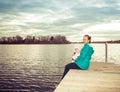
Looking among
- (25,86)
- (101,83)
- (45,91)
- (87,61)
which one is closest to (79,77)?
(101,83)

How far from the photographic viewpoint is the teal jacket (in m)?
8.96

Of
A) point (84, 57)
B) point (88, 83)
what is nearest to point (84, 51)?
point (84, 57)

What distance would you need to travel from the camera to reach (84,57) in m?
9.15

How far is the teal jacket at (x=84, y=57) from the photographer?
8.96m

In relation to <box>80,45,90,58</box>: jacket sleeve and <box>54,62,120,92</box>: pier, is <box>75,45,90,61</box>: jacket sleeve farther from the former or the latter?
<box>54,62,120,92</box>: pier

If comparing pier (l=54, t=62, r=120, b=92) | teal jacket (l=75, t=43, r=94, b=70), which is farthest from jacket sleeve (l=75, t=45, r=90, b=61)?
pier (l=54, t=62, r=120, b=92)

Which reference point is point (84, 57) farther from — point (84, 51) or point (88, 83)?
point (88, 83)

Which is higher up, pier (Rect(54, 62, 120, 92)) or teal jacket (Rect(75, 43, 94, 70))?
teal jacket (Rect(75, 43, 94, 70))

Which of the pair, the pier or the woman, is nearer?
the pier

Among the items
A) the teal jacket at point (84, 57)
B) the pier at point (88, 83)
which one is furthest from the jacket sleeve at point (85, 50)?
the pier at point (88, 83)

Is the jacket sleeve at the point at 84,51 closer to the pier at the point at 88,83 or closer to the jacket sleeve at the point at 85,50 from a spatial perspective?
the jacket sleeve at the point at 85,50

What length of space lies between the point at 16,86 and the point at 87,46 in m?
46.7

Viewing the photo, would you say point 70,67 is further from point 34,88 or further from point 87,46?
point 34,88

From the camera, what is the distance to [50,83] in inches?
2253
